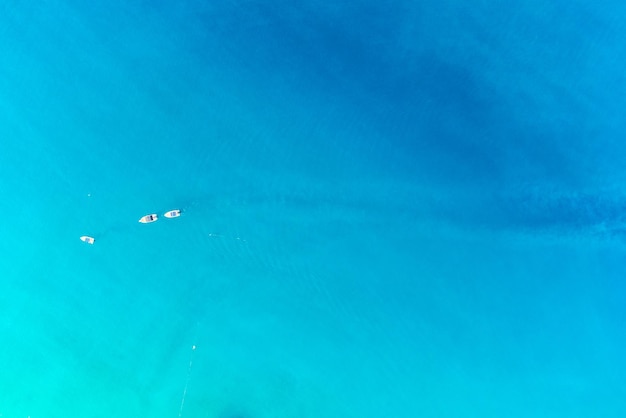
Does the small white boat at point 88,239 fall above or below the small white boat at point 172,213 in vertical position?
below

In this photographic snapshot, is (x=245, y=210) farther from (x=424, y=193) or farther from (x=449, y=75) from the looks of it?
(x=449, y=75)

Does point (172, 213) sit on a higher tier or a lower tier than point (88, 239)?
higher

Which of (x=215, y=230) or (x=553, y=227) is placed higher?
(x=553, y=227)

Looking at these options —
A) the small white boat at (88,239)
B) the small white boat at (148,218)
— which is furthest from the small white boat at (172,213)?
the small white boat at (88,239)

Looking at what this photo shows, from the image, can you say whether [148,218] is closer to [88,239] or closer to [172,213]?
[172,213]

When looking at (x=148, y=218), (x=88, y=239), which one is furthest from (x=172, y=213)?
(x=88, y=239)

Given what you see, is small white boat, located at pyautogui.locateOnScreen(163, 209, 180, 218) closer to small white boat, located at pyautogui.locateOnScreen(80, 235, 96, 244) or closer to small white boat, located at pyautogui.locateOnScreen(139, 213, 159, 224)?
small white boat, located at pyautogui.locateOnScreen(139, 213, 159, 224)

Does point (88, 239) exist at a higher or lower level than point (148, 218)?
lower

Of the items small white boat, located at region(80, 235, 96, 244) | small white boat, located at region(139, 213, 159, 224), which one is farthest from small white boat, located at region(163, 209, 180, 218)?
small white boat, located at region(80, 235, 96, 244)

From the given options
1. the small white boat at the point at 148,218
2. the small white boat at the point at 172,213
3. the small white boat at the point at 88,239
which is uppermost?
the small white boat at the point at 172,213

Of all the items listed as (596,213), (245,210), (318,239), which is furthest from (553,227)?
(245,210)

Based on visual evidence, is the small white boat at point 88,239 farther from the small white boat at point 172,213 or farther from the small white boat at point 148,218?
the small white boat at point 172,213
